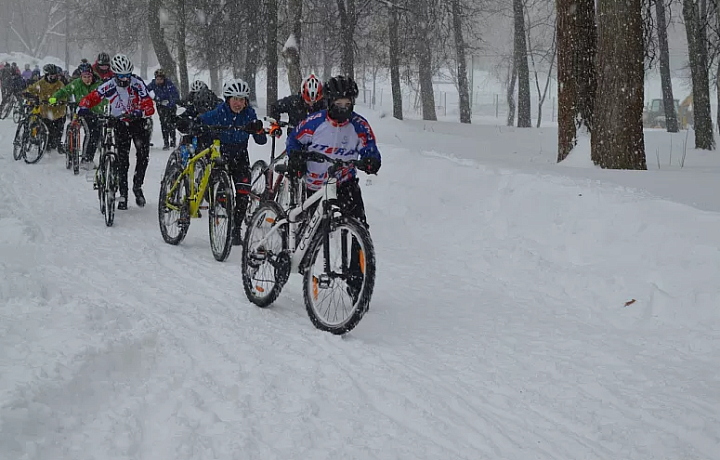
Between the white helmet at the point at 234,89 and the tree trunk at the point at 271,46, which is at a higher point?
the tree trunk at the point at 271,46

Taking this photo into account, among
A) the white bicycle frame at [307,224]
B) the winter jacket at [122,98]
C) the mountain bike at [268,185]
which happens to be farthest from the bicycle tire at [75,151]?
the white bicycle frame at [307,224]

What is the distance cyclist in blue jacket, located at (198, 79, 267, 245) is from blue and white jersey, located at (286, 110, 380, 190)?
2437 millimetres

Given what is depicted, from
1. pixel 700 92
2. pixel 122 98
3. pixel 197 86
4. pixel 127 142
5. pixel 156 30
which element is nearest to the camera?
pixel 122 98

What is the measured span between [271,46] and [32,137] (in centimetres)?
657

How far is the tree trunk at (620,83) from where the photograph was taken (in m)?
8.67

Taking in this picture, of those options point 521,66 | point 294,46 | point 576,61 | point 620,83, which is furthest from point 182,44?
point 620,83

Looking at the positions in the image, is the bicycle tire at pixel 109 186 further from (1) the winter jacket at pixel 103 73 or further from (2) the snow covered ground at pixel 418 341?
(1) the winter jacket at pixel 103 73

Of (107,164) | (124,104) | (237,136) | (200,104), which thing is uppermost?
(200,104)

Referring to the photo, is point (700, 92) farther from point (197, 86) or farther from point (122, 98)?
point (122, 98)

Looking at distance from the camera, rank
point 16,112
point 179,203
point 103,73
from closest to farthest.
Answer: point 179,203 < point 103,73 < point 16,112

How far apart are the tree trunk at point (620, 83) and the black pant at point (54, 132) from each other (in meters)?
11.6

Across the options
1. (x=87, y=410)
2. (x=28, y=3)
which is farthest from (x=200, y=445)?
(x=28, y=3)

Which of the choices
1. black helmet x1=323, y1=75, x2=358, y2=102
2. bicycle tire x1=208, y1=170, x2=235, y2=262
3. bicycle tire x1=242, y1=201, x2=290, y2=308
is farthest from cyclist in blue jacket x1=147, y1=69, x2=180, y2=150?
black helmet x1=323, y1=75, x2=358, y2=102

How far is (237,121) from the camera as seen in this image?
26.8 ft
